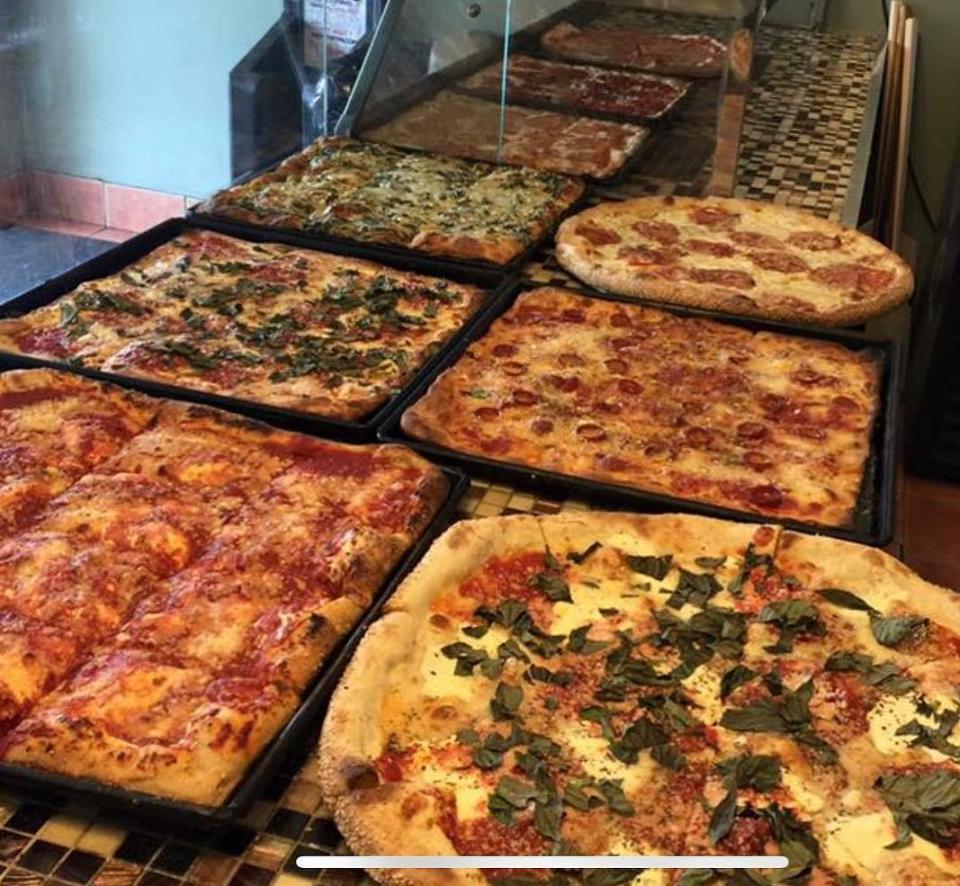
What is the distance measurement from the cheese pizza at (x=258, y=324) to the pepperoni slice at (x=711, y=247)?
0.57 m

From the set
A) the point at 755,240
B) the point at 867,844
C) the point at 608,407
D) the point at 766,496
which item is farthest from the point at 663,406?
the point at 867,844

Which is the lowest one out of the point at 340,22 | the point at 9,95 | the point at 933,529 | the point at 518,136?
the point at 933,529

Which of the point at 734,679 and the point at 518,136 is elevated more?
the point at 518,136

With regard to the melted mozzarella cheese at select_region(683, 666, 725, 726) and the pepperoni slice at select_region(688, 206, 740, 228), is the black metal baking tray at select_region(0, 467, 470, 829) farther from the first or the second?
the pepperoni slice at select_region(688, 206, 740, 228)

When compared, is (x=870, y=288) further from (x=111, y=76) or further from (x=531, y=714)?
(x=111, y=76)

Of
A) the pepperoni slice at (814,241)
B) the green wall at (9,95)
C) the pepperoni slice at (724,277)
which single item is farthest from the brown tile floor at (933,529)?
the green wall at (9,95)

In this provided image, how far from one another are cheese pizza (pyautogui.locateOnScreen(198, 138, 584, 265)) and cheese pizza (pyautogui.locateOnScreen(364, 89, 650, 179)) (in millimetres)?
50

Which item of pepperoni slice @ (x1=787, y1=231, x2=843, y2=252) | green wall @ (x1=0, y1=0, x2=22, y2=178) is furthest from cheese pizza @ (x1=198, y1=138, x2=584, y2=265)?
green wall @ (x1=0, y1=0, x2=22, y2=178)

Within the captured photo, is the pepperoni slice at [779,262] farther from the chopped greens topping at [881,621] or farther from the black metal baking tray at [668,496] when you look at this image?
the chopped greens topping at [881,621]

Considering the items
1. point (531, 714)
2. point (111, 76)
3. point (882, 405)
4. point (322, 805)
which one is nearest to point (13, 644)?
point (322, 805)

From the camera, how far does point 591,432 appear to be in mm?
1954

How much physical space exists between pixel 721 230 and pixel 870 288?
41 centimetres

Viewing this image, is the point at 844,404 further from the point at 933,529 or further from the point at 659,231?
the point at 933,529

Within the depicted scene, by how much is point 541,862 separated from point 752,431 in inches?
40.7
